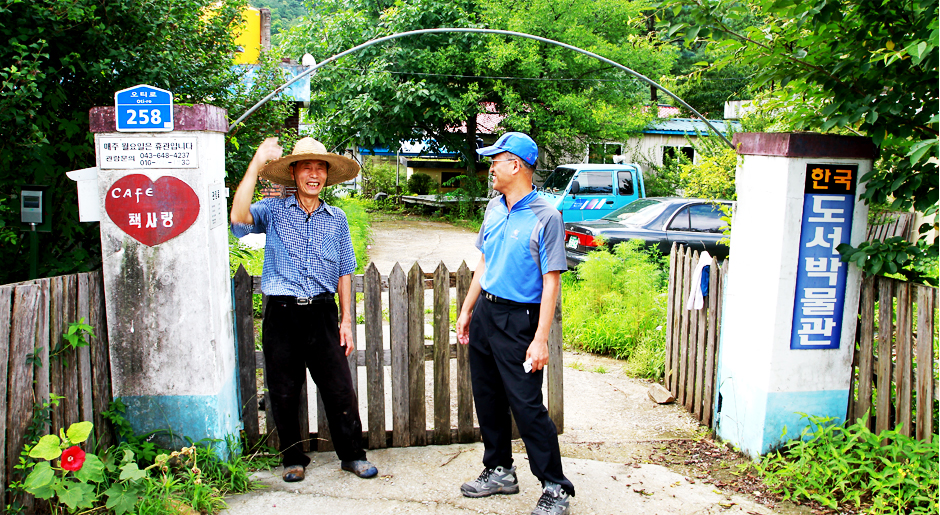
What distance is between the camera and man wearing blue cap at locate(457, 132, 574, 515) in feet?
11.2

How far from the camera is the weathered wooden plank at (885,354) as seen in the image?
378cm

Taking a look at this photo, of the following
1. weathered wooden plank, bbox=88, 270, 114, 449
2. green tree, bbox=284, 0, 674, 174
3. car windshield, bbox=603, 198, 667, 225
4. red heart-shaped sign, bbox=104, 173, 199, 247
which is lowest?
weathered wooden plank, bbox=88, 270, 114, 449

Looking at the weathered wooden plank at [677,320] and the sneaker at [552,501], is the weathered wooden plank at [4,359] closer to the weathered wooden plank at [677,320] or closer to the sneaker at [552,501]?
the sneaker at [552,501]

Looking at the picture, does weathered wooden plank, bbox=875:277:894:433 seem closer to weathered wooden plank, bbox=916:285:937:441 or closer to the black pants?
weathered wooden plank, bbox=916:285:937:441

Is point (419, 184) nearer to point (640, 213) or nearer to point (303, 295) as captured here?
point (640, 213)

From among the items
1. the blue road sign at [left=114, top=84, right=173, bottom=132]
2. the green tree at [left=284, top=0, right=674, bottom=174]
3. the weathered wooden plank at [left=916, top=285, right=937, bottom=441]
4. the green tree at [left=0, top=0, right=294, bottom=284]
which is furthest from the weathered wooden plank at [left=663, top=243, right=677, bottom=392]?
the green tree at [left=284, top=0, right=674, bottom=174]

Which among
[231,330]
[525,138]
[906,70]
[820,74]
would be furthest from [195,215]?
[906,70]

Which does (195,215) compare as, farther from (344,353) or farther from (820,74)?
(820,74)

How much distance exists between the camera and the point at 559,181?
1572 centimetres

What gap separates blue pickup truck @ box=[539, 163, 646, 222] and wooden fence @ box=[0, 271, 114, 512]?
38.2 feet

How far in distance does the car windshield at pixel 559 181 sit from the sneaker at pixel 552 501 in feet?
39.2

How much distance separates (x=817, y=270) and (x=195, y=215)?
3290mm

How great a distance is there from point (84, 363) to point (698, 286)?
366 centimetres

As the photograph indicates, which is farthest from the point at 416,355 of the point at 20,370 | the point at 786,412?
the point at 786,412
